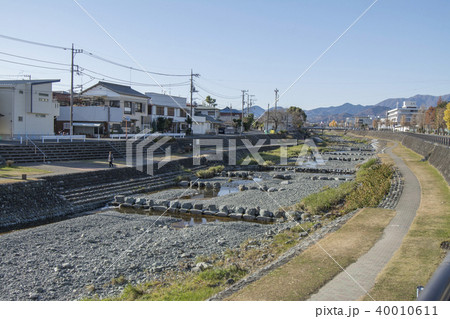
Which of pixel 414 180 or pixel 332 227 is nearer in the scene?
pixel 332 227

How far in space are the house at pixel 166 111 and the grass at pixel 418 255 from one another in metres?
39.6

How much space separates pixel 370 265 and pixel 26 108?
30417mm

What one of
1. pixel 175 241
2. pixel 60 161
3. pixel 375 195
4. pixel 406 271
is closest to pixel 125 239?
pixel 175 241

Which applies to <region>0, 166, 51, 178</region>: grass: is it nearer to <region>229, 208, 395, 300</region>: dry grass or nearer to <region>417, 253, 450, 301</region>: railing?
<region>229, 208, 395, 300</region>: dry grass

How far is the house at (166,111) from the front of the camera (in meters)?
52.0

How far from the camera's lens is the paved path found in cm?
696

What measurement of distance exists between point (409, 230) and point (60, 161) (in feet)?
71.5

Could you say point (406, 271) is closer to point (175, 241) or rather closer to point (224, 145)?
point (175, 241)

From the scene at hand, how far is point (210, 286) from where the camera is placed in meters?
8.51

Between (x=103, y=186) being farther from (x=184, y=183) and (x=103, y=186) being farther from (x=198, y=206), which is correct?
(x=184, y=183)

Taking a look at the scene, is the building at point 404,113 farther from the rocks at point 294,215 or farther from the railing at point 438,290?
the railing at point 438,290

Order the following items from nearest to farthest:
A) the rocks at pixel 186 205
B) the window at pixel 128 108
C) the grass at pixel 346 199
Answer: the grass at pixel 346 199 → the rocks at pixel 186 205 → the window at pixel 128 108

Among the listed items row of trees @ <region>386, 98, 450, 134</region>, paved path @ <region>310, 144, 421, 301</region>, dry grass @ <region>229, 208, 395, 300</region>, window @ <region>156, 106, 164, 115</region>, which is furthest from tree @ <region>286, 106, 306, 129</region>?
dry grass @ <region>229, 208, 395, 300</region>

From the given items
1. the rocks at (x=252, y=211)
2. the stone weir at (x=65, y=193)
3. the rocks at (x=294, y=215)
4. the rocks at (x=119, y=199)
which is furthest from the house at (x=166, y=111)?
the rocks at (x=294, y=215)
